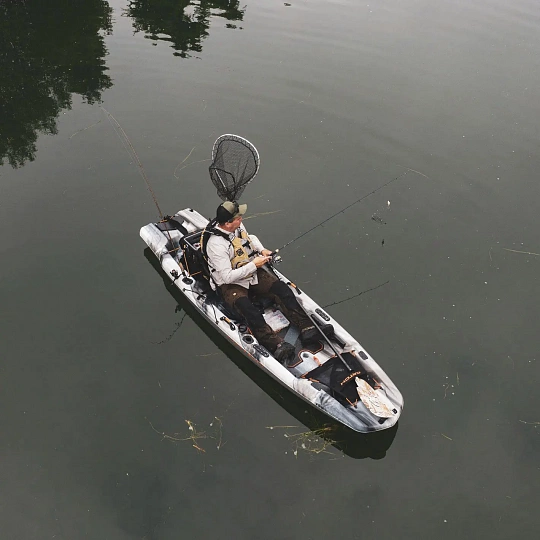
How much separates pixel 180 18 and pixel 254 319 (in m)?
15.5

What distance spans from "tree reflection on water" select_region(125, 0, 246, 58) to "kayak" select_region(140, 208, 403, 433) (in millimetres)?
10479

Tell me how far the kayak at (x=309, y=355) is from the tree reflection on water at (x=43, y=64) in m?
5.95

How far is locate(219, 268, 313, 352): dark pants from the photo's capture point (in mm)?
7238

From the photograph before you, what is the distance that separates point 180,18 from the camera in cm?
1820

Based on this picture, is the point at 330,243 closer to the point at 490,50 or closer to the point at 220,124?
the point at 220,124

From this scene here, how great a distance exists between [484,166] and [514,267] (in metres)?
3.53

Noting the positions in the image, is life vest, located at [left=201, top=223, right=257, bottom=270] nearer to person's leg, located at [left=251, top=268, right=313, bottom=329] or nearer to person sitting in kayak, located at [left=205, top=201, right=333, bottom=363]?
person sitting in kayak, located at [left=205, top=201, right=333, bottom=363]

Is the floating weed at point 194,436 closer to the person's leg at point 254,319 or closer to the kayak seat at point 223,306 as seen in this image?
the person's leg at point 254,319

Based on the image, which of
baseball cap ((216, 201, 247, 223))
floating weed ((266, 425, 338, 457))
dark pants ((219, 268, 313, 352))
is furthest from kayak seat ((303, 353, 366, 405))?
baseball cap ((216, 201, 247, 223))

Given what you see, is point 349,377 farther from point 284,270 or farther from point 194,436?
point 284,270

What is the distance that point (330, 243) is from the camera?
989 centimetres

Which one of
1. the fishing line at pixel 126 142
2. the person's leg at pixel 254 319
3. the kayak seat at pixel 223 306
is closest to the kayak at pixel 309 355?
the kayak seat at pixel 223 306

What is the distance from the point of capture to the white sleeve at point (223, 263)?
7.32 meters

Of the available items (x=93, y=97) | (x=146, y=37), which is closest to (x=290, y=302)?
(x=93, y=97)
